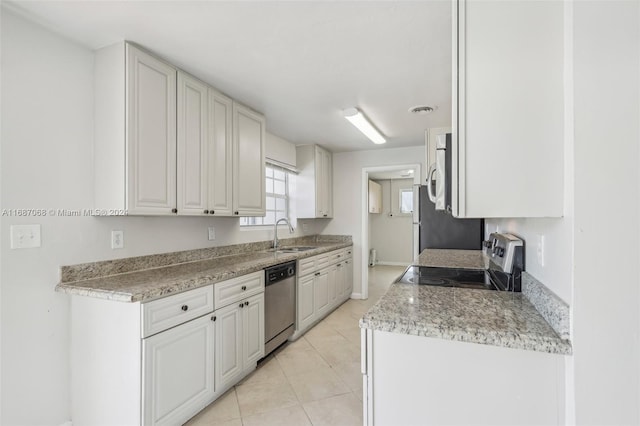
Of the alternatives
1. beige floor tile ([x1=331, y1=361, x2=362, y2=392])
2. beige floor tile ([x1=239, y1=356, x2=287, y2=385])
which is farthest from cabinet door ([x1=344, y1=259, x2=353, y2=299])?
beige floor tile ([x1=239, y1=356, x2=287, y2=385])

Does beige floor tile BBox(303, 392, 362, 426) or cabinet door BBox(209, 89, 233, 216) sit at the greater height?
cabinet door BBox(209, 89, 233, 216)

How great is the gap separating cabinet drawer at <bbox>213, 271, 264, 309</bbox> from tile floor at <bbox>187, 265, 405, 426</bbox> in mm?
664

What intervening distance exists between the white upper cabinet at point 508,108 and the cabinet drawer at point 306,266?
2317mm

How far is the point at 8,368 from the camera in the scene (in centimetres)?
156

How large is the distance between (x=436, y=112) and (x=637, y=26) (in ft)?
7.11

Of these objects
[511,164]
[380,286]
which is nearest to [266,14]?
[511,164]

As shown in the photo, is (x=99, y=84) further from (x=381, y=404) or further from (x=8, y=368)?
(x=381, y=404)

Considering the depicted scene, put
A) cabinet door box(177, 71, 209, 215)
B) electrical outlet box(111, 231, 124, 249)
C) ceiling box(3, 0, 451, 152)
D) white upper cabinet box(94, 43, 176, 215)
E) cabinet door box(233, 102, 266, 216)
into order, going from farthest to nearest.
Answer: cabinet door box(233, 102, 266, 216) < cabinet door box(177, 71, 209, 215) < electrical outlet box(111, 231, 124, 249) < white upper cabinet box(94, 43, 176, 215) < ceiling box(3, 0, 451, 152)

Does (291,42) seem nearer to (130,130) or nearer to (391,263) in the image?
(130,130)

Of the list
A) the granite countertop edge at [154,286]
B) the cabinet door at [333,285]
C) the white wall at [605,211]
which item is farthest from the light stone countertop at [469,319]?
the cabinet door at [333,285]

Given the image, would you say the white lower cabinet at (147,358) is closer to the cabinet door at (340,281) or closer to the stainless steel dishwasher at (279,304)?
the stainless steel dishwasher at (279,304)

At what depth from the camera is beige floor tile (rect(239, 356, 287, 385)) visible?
2424 mm

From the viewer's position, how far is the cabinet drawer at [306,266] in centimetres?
326

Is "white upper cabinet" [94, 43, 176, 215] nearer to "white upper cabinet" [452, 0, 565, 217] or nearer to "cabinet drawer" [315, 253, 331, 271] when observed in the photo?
"white upper cabinet" [452, 0, 565, 217]
